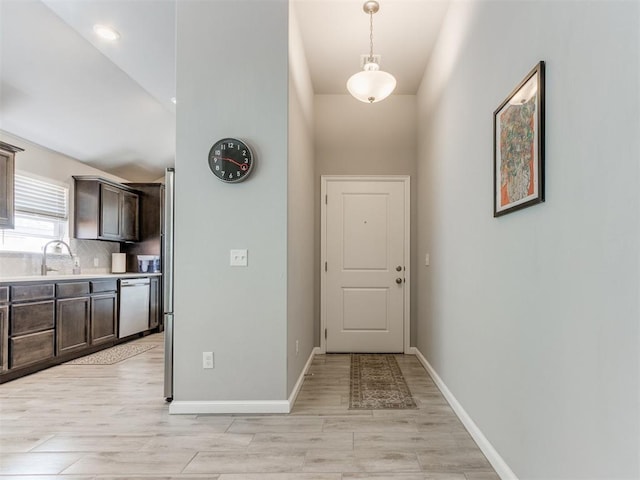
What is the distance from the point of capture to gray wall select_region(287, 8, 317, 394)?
3.10 meters

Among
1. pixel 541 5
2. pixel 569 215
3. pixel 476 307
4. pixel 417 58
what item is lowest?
pixel 476 307

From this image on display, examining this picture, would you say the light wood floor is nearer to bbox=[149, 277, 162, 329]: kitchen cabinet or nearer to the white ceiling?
bbox=[149, 277, 162, 329]: kitchen cabinet

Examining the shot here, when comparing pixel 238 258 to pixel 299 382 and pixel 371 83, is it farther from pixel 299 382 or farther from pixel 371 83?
pixel 371 83

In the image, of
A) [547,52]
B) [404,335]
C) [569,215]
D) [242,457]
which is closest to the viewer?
[569,215]

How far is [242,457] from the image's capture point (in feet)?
7.45

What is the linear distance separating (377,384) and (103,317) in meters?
3.45

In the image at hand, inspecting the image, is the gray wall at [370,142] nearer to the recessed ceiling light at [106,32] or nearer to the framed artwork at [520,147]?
the recessed ceiling light at [106,32]

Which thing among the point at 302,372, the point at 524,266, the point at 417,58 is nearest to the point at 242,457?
the point at 302,372

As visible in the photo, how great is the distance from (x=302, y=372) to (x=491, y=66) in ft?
9.10

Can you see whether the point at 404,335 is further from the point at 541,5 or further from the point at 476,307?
the point at 541,5

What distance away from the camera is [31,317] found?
396cm

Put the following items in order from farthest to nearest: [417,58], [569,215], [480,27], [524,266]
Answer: [417,58], [480,27], [524,266], [569,215]

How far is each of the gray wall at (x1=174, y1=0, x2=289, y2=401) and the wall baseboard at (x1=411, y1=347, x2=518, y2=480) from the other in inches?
47.1

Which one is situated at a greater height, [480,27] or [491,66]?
[480,27]
